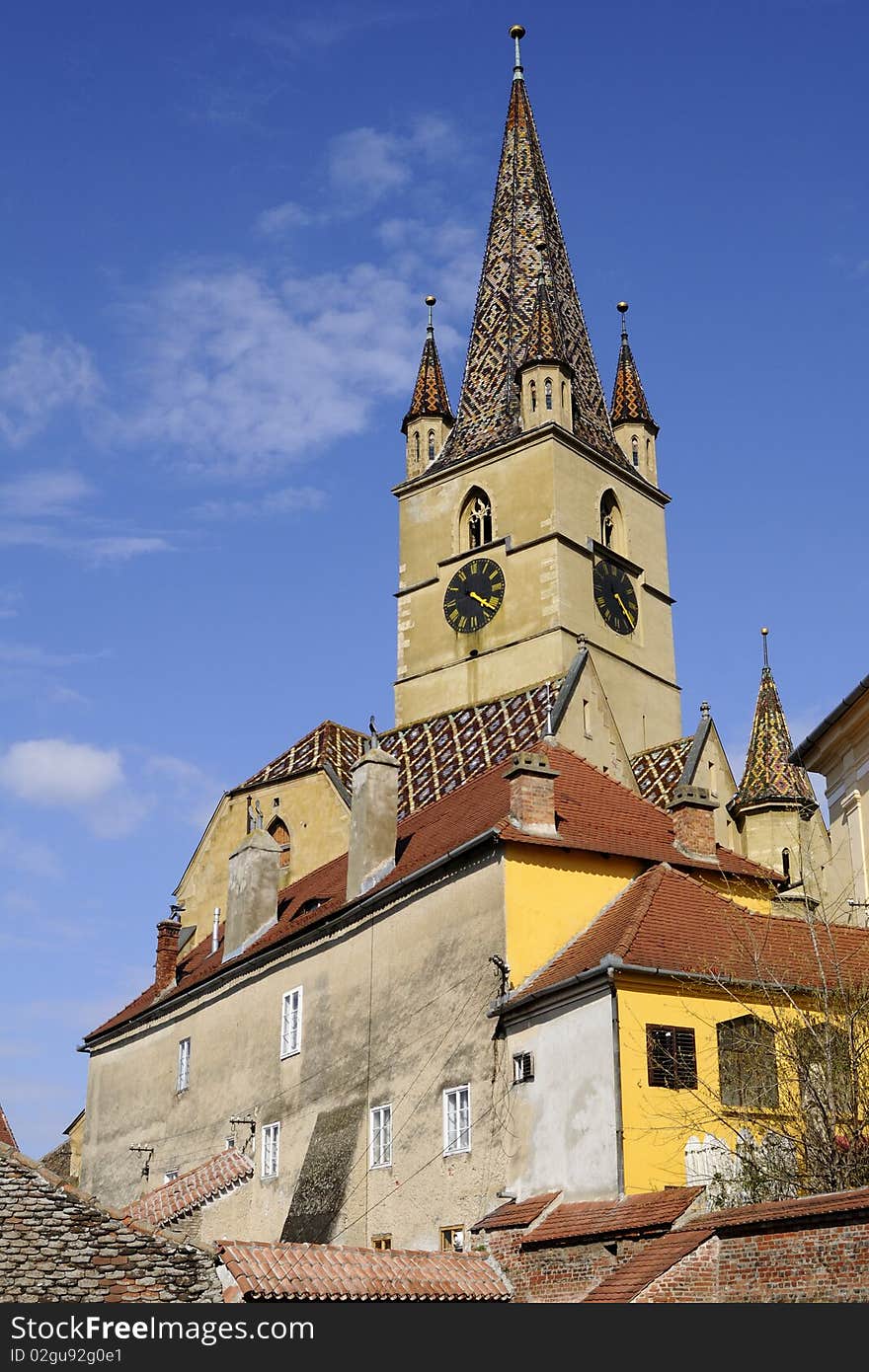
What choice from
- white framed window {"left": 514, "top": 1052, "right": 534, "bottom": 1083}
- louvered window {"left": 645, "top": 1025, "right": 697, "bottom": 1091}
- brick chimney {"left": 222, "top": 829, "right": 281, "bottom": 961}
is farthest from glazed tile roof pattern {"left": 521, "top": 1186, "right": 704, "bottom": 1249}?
brick chimney {"left": 222, "top": 829, "right": 281, "bottom": 961}

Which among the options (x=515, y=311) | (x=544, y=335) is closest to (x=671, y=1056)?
(x=544, y=335)

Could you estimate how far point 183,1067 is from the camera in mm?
33656

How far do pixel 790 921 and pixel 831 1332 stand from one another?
39.4 ft

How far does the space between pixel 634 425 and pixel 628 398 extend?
4.38ft

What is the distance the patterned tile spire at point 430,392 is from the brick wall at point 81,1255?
37.6 m

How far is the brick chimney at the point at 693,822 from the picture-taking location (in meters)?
26.3

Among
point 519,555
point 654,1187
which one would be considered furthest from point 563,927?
point 519,555

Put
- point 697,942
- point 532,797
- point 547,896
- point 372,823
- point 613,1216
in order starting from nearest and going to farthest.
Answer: point 613,1216 → point 697,942 → point 547,896 → point 532,797 → point 372,823

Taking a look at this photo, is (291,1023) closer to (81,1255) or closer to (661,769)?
(81,1255)

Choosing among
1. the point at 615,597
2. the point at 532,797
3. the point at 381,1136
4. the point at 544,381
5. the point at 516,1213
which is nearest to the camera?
the point at 516,1213

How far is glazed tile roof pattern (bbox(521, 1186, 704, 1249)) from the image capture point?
1816 centimetres

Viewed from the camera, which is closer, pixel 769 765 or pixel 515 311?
pixel 769 765

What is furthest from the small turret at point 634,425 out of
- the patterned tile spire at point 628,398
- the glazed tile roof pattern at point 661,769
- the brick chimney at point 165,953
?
the brick chimney at point 165,953

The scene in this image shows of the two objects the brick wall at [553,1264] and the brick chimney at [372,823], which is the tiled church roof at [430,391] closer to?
the brick chimney at [372,823]
